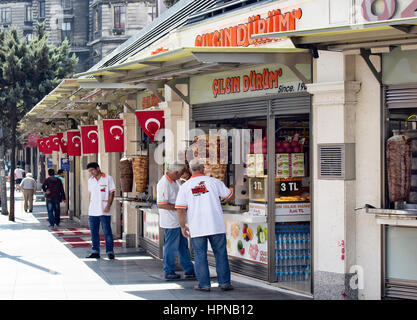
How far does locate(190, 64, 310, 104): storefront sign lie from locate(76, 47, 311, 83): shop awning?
29cm

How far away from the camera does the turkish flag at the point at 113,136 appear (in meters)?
16.8

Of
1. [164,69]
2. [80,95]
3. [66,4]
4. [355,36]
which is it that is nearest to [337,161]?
[355,36]

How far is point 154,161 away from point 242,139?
140 inches

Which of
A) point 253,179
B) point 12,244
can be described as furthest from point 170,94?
point 12,244

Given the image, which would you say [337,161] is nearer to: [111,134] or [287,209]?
[287,209]

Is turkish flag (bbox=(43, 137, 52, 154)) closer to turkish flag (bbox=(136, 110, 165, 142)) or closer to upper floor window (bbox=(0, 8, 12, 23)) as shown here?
turkish flag (bbox=(136, 110, 165, 142))

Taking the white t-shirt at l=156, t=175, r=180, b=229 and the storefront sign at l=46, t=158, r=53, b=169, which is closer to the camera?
the white t-shirt at l=156, t=175, r=180, b=229

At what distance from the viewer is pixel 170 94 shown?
13742 millimetres

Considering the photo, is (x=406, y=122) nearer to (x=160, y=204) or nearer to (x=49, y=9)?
(x=160, y=204)

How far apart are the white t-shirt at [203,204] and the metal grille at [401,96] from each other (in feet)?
A: 8.33

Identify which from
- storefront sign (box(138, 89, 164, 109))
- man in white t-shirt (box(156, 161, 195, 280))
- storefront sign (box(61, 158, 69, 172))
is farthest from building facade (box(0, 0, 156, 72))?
man in white t-shirt (box(156, 161, 195, 280))

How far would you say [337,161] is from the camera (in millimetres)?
9352

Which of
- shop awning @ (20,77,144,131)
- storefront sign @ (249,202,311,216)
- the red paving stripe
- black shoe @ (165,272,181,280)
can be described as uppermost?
shop awning @ (20,77,144,131)

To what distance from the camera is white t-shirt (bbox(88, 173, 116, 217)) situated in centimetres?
1440
